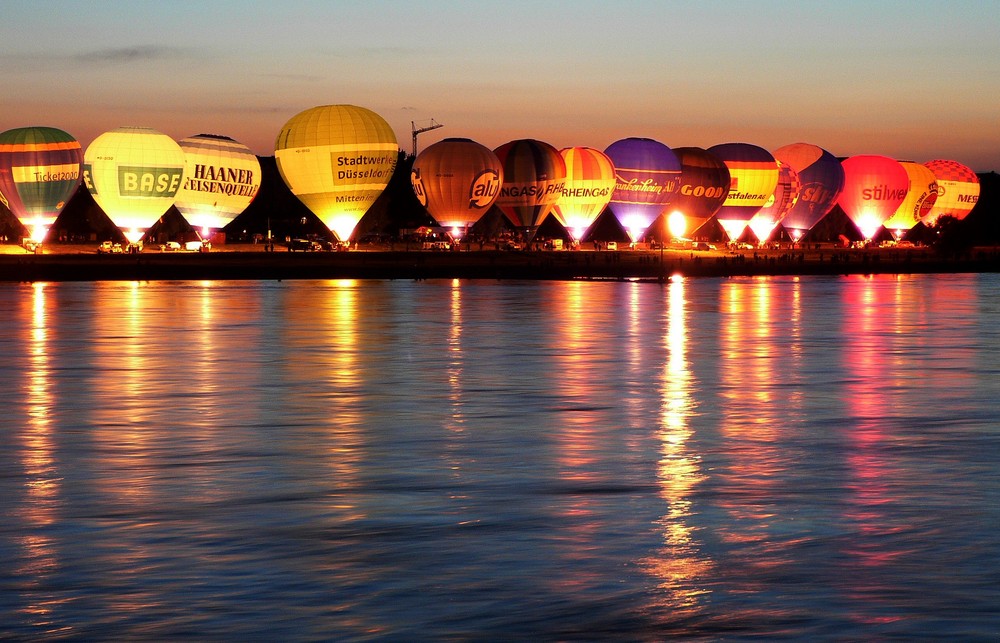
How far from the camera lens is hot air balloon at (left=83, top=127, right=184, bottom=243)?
9644cm

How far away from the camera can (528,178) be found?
351 ft

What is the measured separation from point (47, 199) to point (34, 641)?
93337mm

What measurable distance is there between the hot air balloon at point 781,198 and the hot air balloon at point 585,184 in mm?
16927

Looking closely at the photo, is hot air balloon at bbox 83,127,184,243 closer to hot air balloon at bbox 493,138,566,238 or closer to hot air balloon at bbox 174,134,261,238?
hot air balloon at bbox 174,134,261,238

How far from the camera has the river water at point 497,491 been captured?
1068cm

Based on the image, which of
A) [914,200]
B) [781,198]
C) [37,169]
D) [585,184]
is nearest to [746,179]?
[781,198]

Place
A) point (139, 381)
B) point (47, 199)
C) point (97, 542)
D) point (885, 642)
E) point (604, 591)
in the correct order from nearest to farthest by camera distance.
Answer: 1. point (885, 642)
2. point (604, 591)
3. point (97, 542)
4. point (139, 381)
5. point (47, 199)

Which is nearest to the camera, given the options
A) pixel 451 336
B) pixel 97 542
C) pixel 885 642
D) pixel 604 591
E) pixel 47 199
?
pixel 885 642

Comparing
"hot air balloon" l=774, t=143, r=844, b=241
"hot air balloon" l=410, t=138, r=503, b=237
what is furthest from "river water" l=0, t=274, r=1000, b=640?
"hot air balloon" l=774, t=143, r=844, b=241

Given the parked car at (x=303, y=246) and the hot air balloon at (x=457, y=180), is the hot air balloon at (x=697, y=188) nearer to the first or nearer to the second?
the hot air balloon at (x=457, y=180)

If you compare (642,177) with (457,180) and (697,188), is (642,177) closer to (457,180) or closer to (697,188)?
(697,188)

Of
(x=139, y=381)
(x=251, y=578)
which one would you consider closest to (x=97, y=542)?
(x=251, y=578)

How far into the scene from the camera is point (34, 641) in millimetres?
9898

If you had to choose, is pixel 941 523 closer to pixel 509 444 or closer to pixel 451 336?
pixel 509 444
